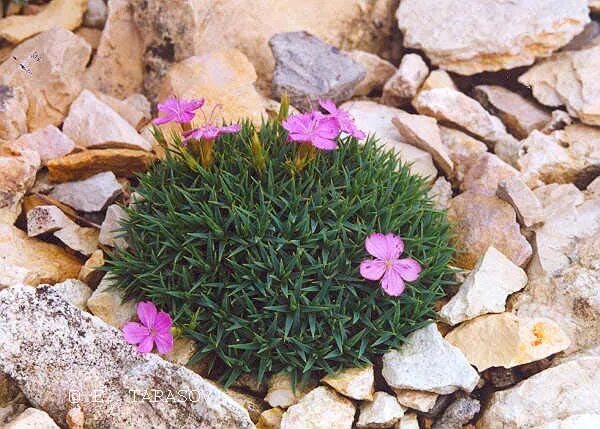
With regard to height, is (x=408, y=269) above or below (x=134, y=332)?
above

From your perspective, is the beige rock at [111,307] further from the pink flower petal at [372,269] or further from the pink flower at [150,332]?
the pink flower petal at [372,269]

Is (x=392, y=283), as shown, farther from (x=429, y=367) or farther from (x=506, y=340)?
(x=506, y=340)

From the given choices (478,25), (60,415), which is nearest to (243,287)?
(60,415)

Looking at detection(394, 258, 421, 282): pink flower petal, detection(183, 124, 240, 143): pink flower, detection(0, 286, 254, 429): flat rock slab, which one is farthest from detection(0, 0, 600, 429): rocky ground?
detection(183, 124, 240, 143): pink flower

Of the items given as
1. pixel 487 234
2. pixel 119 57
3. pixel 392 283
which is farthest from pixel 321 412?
pixel 119 57

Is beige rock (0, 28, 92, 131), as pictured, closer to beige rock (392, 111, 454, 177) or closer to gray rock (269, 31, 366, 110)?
gray rock (269, 31, 366, 110)

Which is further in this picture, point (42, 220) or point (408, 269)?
point (42, 220)

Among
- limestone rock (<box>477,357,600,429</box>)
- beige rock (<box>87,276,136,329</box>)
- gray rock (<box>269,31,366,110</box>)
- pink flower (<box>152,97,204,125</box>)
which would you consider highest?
pink flower (<box>152,97,204,125</box>)

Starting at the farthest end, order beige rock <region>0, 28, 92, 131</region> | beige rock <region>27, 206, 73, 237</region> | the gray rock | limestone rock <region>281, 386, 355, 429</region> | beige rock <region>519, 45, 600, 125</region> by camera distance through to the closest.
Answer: beige rock <region>519, 45, 600, 125</region> → the gray rock → beige rock <region>0, 28, 92, 131</region> → beige rock <region>27, 206, 73, 237</region> → limestone rock <region>281, 386, 355, 429</region>
